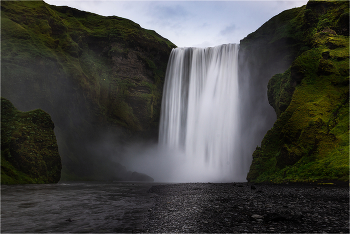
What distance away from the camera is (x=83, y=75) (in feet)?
134

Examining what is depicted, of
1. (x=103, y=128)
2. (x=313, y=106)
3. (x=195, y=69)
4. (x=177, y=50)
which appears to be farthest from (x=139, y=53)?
(x=313, y=106)

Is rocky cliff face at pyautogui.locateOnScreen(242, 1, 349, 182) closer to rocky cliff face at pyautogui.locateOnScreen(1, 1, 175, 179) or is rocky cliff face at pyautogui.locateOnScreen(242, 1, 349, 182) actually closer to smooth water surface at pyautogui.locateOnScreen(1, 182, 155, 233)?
smooth water surface at pyautogui.locateOnScreen(1, 182, 155, 233)

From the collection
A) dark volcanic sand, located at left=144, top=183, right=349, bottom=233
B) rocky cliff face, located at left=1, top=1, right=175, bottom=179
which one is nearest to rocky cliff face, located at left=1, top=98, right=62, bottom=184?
rocky cliff face, located at left=1, top=1, right=175, bottom=179

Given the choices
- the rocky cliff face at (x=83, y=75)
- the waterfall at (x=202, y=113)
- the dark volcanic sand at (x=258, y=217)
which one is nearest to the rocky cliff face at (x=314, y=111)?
the dark volcanic sand at (x=258, y=217)

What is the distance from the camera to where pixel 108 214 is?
8.73m

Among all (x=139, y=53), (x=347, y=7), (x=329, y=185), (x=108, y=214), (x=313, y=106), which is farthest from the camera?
(x=139, y=53)

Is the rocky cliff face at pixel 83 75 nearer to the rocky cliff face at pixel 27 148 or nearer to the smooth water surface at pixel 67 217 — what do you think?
the rocky cliff face at pixel 27 148

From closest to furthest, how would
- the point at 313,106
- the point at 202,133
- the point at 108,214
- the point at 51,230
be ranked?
the point at 51,230 < the point at 108,214 < the point at 313,106 < the point at 202,133

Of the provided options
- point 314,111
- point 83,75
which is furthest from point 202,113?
point 314,111

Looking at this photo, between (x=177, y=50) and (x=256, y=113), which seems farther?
(x=177, y=50)

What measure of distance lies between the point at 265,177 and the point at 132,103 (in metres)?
33.4

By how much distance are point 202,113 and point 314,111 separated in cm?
2469

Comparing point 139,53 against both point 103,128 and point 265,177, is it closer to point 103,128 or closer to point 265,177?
point 103,128

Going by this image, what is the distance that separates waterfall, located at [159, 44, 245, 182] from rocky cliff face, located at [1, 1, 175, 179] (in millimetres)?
3875
